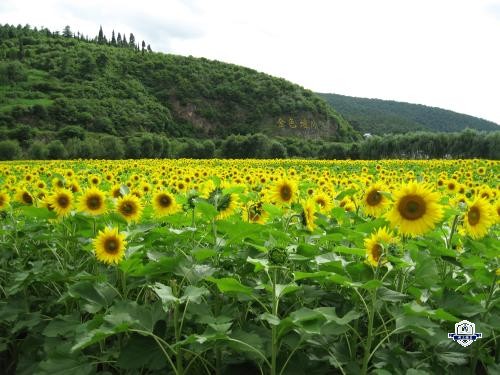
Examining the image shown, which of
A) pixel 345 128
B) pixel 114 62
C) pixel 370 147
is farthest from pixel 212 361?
pixel 114 62

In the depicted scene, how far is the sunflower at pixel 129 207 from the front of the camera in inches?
160

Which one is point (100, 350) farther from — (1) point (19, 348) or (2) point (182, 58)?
(2) point (182, 58)

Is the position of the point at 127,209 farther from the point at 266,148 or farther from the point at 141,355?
the point at 266,148

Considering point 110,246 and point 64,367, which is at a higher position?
point 110,246

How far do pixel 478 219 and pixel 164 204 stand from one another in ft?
8.65

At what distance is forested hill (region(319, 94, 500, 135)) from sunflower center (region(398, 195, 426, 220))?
133937 millimetres

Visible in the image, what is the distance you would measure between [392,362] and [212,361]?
0.99 meters

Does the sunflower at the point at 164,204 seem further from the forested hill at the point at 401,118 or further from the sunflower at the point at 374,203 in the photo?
the forested hill at the point at 401,118

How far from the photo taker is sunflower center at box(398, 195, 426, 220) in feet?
9.89

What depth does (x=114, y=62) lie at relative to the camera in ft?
473

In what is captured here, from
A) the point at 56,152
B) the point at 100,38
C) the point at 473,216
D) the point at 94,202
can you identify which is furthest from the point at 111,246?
the point at 100,38

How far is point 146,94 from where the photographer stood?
13350cm

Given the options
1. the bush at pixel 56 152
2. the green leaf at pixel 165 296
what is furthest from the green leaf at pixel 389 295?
the bush at pixel 56 152

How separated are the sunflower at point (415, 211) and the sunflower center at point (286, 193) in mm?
1607
